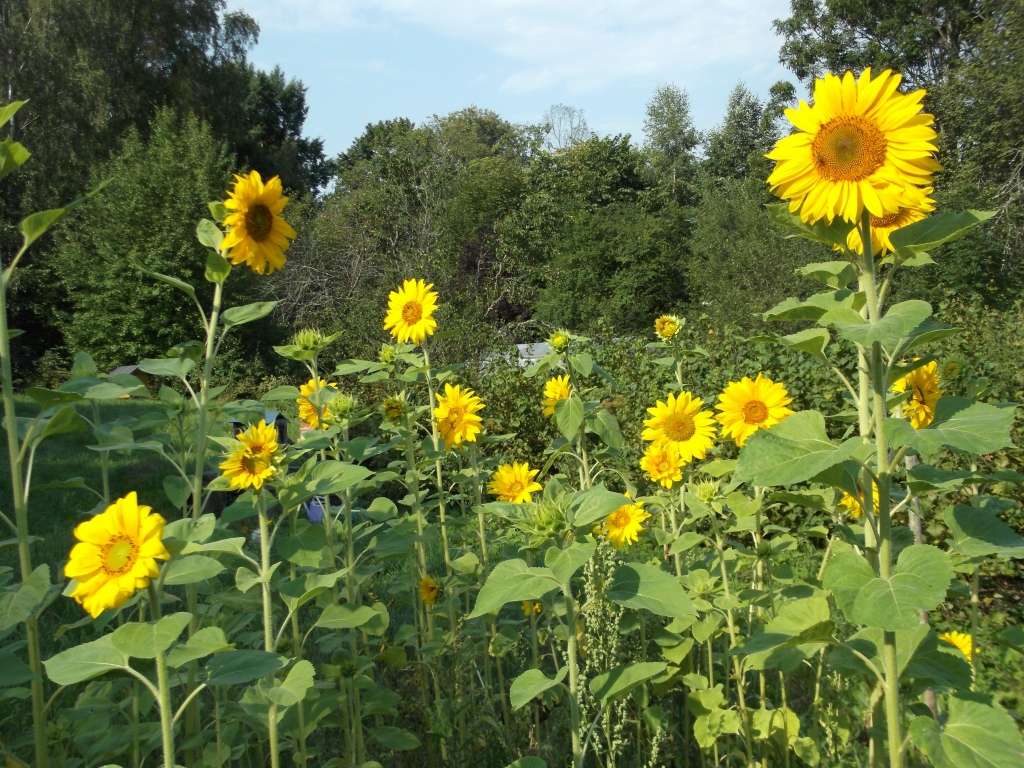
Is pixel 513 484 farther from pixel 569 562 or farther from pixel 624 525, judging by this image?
pixel 569 562

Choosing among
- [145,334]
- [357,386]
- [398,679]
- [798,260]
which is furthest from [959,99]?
[398,679]

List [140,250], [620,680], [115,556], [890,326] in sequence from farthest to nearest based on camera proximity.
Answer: [140,250]
[620,680]
[115,556]
[890,326]

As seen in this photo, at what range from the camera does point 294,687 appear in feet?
4.95

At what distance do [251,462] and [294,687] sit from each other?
0.46 meters

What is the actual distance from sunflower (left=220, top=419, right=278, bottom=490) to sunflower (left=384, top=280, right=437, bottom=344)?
1130mm

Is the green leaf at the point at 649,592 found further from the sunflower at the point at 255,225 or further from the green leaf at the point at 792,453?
the sunflower at the point at 255,225

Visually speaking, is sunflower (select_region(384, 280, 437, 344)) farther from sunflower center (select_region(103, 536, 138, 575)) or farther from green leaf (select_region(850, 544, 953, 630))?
green leaf (select_region(850, 544, 953, 630))

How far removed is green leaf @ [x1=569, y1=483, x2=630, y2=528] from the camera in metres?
1.47

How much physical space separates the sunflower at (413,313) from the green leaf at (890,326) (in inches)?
68.4

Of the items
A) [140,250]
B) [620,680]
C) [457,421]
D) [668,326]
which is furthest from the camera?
[140,250]

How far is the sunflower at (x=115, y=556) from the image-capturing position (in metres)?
1.29

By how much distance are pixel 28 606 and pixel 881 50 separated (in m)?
23.1

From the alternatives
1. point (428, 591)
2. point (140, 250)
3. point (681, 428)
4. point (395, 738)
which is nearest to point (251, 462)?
point (395, 738)

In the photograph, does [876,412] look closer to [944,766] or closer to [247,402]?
[944,766]
